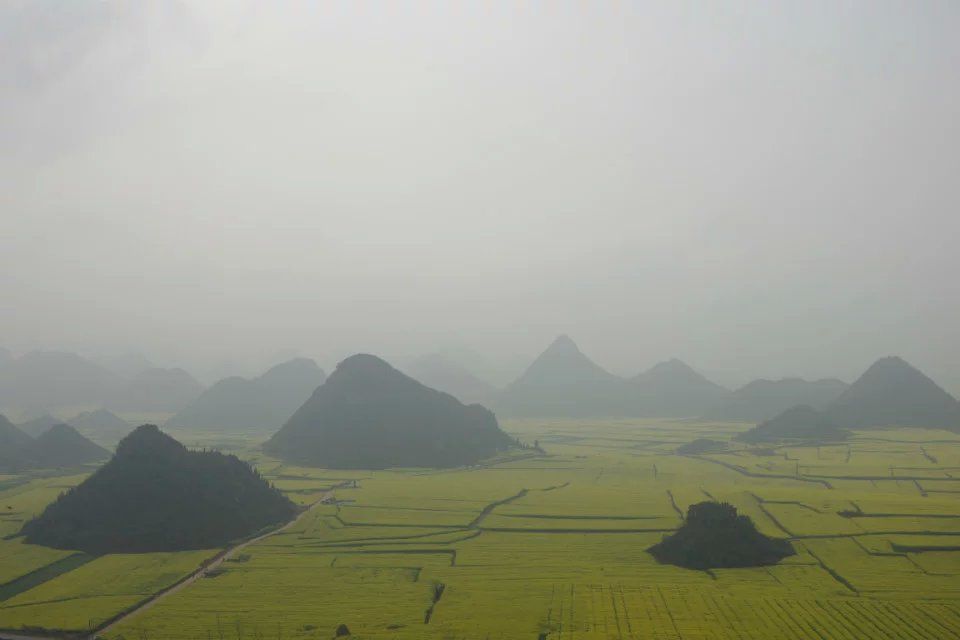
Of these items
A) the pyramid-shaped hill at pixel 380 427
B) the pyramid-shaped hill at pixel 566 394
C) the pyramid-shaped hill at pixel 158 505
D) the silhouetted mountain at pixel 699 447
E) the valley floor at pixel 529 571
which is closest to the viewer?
the valley floor at pixel 529 571

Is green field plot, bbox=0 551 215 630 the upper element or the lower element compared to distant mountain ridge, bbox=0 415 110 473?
lower

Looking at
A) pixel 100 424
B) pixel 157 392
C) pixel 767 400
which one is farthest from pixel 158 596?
pixel 157 392

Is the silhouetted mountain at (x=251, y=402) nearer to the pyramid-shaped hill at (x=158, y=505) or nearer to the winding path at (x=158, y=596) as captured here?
the pyramid-shaped hill at (x=158, y=505)

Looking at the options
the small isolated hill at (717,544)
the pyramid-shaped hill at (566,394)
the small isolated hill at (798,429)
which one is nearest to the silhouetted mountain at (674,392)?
the pyramid-shaped hill at (566,394)

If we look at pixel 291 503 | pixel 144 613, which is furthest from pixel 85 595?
pixel 291 503

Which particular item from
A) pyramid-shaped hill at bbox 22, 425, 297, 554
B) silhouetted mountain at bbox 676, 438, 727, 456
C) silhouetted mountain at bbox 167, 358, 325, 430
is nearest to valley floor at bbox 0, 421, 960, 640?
pyramid-shaped hill at bbox 22, 425, 297, 554

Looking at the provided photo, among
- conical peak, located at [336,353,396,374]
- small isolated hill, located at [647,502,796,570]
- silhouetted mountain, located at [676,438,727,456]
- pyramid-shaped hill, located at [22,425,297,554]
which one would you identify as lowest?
small isolated hill, located at [647,502,796,570]

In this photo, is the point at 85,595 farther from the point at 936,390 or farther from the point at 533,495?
the point at 936,390

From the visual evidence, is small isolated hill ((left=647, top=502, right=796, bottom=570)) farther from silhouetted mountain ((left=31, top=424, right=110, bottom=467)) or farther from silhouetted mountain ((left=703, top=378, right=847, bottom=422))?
silhouetted mountain ((left=703, top=378, right=847, bottom=422))
